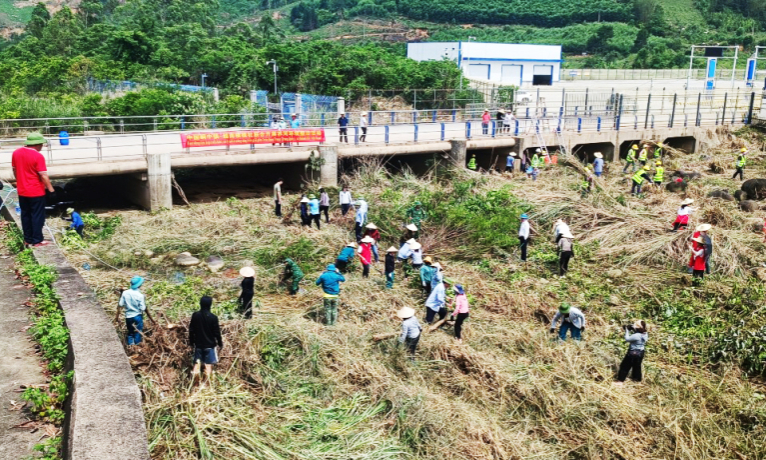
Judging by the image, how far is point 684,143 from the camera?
35969 millimetres

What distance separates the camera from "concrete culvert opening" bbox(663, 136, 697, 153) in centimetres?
3569

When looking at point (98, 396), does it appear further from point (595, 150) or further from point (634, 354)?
point (595, 150)

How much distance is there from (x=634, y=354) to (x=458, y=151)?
16.9 m

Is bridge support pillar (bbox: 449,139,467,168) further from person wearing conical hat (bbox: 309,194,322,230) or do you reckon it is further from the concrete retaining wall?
the concrete retaining wall

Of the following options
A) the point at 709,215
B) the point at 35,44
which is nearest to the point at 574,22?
the point at 35,44

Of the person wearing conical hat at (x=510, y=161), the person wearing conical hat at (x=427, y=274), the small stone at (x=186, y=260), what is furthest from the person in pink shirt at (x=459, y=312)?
the person wearing conical hat at (x=510, y=161)

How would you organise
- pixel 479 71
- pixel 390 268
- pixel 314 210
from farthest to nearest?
pixel 479 71 < pixel 314 210 < pixel 390 268

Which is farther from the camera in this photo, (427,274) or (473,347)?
(427,274)

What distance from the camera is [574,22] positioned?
107750mm

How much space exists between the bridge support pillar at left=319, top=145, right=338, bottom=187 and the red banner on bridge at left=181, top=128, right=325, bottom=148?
0.90m

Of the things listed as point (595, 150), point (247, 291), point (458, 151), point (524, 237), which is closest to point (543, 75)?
point (595, 150)

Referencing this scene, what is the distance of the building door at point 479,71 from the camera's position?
54.7 meters

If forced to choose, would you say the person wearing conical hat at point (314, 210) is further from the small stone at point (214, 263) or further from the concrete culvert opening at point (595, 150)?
the concrete culvert opening at point (595, 150)

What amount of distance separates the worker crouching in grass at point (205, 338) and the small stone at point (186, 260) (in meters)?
8.86
